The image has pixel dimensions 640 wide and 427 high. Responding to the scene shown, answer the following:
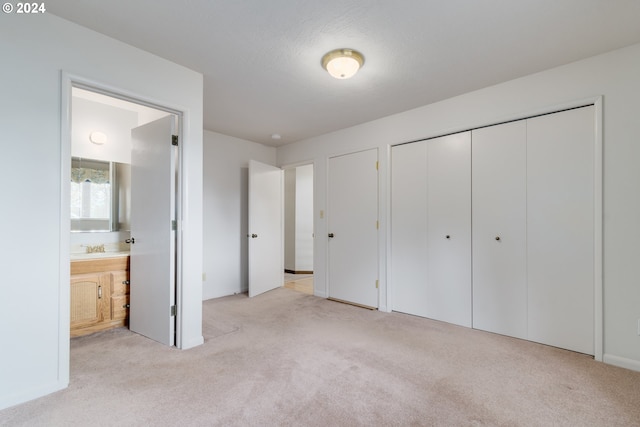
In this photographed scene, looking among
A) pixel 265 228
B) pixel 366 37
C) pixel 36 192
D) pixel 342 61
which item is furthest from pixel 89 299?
pixel 366 37

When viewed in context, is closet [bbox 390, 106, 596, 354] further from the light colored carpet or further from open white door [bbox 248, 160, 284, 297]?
open white door [bbox 248, 160, 284, 297]

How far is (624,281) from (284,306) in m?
3.23

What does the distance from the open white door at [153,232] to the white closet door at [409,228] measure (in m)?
2.42

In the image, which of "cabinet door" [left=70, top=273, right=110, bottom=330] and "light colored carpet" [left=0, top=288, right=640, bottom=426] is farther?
"cabinet door" [left=70, top=273, right=110, bottom=330]

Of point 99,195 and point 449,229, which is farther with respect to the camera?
point 99,195

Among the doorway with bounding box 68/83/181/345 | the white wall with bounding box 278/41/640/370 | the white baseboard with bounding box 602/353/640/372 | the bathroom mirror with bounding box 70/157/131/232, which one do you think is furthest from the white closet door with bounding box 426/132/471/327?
the bathroom mirror with bounding box 70/157/131/232

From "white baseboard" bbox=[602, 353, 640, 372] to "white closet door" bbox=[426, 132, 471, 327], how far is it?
102 cm

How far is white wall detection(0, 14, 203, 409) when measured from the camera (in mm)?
1727

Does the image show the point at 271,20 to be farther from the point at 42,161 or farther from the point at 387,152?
the point at 387,152

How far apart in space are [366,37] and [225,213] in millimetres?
3180

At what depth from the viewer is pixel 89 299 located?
286 centimetres

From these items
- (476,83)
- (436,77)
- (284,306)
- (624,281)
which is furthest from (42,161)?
(624,281)

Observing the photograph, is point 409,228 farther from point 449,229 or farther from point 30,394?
point 30,394

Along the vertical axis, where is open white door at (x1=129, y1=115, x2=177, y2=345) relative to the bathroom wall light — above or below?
below
